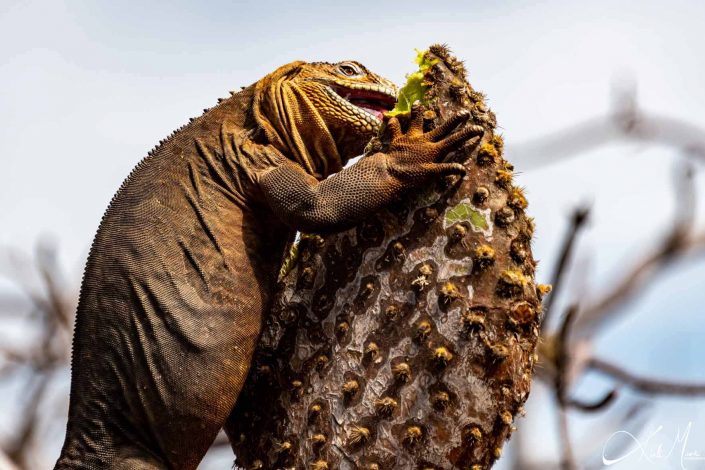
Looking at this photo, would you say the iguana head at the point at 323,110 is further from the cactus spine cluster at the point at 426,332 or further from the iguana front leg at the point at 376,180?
the cactus spine cluster at the point at 426,332

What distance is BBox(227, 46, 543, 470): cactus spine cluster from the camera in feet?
20.8

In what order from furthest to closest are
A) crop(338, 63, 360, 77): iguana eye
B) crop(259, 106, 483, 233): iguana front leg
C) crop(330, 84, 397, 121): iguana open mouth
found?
crop(338, 63, 360, 77): iguana eye → crop(330, 84, 397, 121): iguana open mouth → crop(259, 106, 483, 233): iguana front leg

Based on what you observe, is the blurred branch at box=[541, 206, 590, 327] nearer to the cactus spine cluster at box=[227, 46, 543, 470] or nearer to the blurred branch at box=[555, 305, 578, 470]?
the blurred branch at box=[555, 305, 578, 470]

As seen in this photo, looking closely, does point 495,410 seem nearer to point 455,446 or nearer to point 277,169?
point 455,446

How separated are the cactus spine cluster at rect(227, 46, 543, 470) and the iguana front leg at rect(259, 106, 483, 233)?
0.32 ft

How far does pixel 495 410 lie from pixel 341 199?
1.54 meters

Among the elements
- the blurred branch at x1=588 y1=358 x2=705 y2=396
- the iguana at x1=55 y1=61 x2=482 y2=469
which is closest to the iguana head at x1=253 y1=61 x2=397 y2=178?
the iguana at x1=55 y1=61 x2=482 y2=469

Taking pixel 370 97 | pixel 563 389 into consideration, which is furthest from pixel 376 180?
pixel 563 389

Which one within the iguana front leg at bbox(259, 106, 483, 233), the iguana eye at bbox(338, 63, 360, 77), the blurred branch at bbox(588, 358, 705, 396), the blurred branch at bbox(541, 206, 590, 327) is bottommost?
the blurred branch at bbox(588, 358, 705, 396)

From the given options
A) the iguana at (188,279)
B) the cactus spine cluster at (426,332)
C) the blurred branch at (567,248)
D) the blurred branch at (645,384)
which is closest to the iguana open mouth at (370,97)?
the iguana at (188,279)

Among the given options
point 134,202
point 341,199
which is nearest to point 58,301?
point 134,202

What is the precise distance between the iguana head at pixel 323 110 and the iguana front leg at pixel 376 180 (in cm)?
73

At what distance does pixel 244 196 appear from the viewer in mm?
7676

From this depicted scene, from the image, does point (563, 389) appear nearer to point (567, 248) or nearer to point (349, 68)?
point (567, 248)
